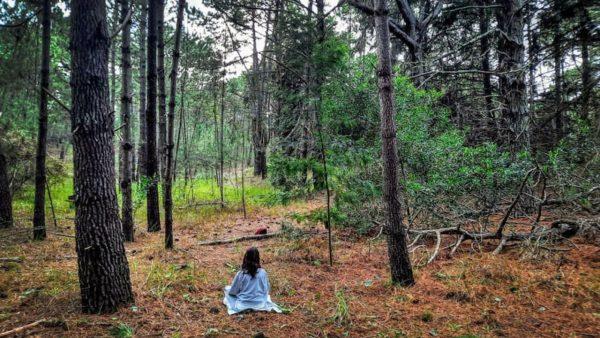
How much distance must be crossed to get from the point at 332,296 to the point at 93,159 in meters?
3.63

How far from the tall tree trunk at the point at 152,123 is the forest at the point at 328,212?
A: 0.13 feet

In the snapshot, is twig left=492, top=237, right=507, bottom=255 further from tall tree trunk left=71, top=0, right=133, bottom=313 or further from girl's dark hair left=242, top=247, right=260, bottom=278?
tall tree trunk left=71, top=0, right=133, bottom=313

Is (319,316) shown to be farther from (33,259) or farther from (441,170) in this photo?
(33,259)

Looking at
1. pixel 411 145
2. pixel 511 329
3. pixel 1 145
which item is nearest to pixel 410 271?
pixel 511 329

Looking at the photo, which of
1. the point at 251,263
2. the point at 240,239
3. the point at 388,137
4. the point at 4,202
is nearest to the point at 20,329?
the point at 251,263

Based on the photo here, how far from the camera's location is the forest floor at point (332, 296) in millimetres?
3686

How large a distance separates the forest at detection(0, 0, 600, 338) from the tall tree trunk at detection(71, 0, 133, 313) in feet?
0.05

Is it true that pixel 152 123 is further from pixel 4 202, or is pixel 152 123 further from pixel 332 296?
pixel 332 296

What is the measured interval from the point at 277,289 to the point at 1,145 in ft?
27.3

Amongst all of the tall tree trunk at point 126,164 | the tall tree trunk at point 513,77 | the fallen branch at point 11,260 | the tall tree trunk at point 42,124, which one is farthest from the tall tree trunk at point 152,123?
the tall tree trunk at point 513,77

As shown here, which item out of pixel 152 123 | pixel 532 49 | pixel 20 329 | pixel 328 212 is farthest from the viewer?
pixel 152 123

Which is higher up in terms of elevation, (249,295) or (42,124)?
(42,124)

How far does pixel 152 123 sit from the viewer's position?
852cm

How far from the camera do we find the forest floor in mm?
3686
